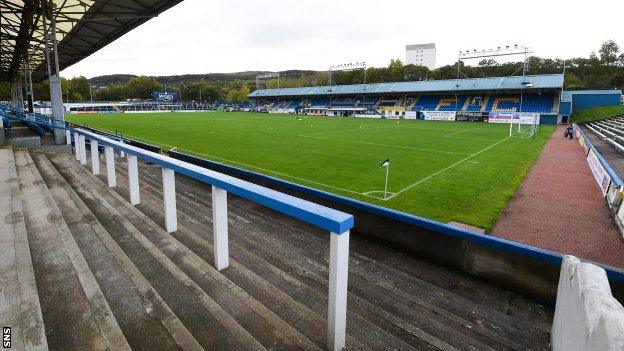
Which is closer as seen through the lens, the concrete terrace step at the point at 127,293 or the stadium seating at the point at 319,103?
the concrete terrace step at the point at 127,293

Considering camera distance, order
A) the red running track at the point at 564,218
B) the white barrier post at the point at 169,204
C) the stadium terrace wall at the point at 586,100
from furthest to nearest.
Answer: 1. the stadium terrace wall at the point at 586,100
2. the red running track at the point at 564,218
3. the white barrier post at the point at 169,204

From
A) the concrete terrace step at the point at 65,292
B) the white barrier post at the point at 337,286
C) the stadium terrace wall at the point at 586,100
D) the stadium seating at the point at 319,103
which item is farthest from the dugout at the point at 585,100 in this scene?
the concrete terrace step at the point at 65,292

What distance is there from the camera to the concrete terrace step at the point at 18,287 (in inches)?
96.0

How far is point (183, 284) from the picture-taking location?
3447 mm

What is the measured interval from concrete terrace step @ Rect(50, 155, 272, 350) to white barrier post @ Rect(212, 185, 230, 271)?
0.22 m

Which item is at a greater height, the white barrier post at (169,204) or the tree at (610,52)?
the tree at (610,52)

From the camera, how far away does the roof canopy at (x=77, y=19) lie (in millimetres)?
13289

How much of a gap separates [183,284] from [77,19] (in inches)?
666

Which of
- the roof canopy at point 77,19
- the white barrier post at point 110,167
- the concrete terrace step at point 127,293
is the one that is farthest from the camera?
the roof canopy at point 77,19

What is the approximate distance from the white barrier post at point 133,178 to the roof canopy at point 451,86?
5241 centimetres

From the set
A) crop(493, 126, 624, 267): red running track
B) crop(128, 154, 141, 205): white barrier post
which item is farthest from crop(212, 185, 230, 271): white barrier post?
crop(493, 126, 624, 267): red running track

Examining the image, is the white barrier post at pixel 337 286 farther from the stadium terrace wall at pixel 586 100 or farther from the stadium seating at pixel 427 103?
the stadium seating at pixel 427 103

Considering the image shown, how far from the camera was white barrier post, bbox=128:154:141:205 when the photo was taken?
556cm

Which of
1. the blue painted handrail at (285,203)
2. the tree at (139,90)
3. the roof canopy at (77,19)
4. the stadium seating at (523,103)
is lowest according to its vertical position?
the blue painted handrail at (285,203)
